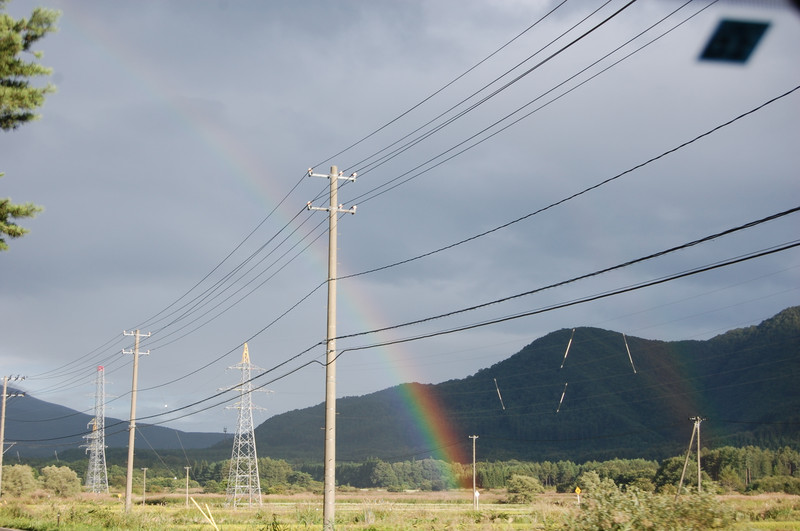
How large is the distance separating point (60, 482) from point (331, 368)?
96.7m

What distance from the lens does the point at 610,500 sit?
1920 centimetres

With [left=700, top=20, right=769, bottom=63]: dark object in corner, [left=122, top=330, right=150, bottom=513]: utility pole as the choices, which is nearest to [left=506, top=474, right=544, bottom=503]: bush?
[left=122, top=330, right=150, bottom=513]: utility pole

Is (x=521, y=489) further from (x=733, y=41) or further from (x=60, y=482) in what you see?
(x=733, y=41)

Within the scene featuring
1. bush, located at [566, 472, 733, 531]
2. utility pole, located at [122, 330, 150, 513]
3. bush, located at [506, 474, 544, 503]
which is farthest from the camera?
bush, located at [506, 474, 544, 503]

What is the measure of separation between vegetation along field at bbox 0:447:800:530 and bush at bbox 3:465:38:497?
20 cm

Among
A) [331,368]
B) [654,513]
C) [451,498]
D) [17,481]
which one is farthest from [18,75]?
[17,481]

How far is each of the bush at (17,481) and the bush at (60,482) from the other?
7.38ft

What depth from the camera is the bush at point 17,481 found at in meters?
99.5

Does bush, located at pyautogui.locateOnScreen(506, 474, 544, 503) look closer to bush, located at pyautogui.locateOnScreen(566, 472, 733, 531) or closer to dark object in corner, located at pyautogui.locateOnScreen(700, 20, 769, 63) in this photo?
bush, located at pyautogui.locateOnScreen(566, 472, 733, 531)

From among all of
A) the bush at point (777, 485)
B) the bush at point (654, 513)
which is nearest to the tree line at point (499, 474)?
the bush at point (777, 485)

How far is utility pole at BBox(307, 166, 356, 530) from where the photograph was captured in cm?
2588

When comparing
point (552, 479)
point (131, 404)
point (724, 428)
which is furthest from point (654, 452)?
point (131, 404)

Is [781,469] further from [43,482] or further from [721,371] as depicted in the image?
[43,482]

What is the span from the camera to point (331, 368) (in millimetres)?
27406
